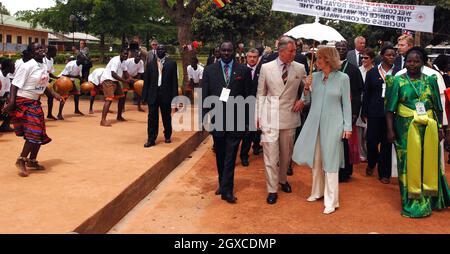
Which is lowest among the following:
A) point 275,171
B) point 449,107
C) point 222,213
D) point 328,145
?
point 222,213

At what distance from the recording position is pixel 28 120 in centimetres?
570

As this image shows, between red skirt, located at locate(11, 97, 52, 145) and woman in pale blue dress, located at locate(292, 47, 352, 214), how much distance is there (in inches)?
134

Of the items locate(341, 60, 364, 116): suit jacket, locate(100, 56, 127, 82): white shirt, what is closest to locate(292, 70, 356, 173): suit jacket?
locate(341, 60, 364, 116): suit jacket

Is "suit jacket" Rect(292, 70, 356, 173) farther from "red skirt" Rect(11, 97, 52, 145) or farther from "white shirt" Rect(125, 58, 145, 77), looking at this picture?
"white shirt" Rect(125, 58, 145, 77)

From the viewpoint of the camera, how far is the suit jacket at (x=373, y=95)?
20.7 ft

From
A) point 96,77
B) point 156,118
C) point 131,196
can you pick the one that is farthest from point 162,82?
point 96,77

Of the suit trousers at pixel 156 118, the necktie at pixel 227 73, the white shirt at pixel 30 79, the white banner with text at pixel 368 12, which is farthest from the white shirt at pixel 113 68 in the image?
the necktie at pixel 227 73

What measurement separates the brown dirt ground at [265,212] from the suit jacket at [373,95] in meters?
0.98

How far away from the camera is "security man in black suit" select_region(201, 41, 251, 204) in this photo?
212 inches

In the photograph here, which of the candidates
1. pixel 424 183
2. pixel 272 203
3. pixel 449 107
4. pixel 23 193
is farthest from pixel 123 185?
pixel 449 107

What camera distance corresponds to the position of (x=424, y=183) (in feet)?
15.8
